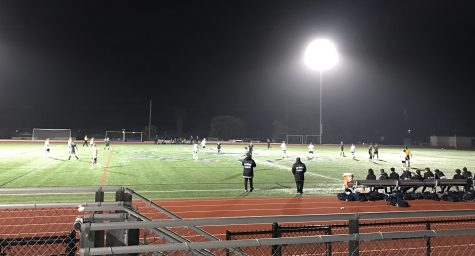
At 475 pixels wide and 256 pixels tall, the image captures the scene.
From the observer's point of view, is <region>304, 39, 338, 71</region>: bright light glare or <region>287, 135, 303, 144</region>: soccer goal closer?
<region>304, 39, 338, 71</region>: bright light glare

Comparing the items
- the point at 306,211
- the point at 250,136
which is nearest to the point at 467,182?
the point at 306,211

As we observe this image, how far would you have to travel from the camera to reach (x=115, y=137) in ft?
281

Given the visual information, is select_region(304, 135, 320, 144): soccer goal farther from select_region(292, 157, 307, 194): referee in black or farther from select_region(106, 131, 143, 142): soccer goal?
select_region(292, 157, 307, 194): referee in black

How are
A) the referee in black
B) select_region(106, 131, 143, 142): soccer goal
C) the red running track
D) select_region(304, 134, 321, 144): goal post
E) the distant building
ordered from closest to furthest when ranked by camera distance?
the red running track < the referee in black < the distant building < select_region(106, 131, 143, 142): soccer goal < select_region(304, 134, 321, 144): goal post

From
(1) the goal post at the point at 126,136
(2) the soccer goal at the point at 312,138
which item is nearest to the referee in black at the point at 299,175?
(1) the goal post at the point at 126,136

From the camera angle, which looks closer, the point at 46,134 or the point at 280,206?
the point at 280,206

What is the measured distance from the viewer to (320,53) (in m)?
62.7

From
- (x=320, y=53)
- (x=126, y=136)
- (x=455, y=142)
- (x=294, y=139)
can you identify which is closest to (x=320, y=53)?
(x=320, y=53)

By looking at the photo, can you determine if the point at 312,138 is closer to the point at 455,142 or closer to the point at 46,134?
the point at 455,142

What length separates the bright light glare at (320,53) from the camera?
2402 inches

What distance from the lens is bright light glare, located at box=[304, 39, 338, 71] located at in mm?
61000

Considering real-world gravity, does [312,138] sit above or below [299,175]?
above

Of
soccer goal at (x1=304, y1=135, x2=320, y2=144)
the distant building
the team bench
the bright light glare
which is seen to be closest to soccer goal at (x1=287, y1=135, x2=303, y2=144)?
soccer goal at (x1=304, y1=135, x2=320, y2=144)

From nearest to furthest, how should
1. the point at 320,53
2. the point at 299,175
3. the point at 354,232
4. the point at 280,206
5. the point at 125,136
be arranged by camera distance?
1. the point at 354,232
2. the point at 280,206
3. the point at 299,175
4. the point at 320,53
5. the point at 125,136
